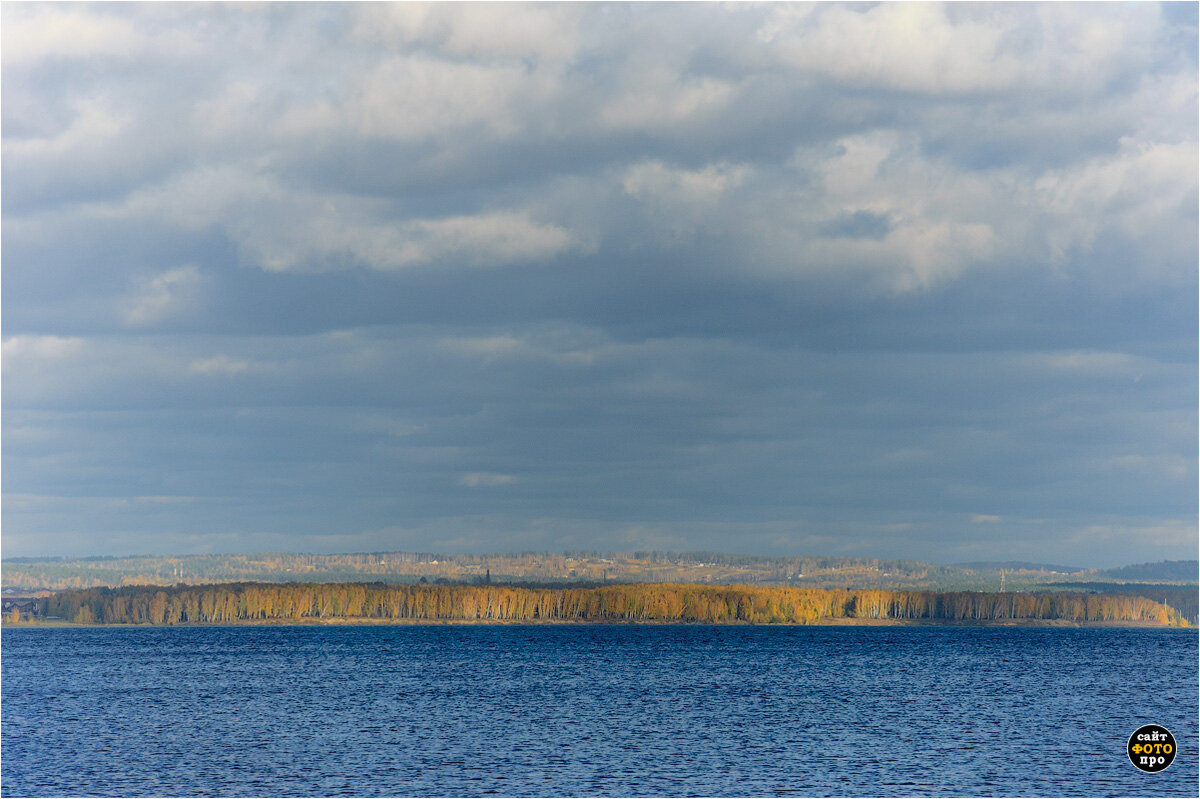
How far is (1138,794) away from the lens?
67.8m

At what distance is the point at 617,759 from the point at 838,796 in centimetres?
1681

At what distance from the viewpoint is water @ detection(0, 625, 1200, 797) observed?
234 ft

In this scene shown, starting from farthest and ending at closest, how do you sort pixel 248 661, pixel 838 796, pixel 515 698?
1. pixel 248 661
2. pixel 515 698
3. pixel 838 796

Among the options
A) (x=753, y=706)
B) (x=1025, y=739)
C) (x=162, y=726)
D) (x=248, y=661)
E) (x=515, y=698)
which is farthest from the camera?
(x=248, y=661)

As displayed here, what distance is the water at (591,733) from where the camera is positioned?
7138cm

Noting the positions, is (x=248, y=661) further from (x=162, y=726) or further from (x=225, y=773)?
(x=225, y=773)

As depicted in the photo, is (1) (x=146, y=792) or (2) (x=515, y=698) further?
(2) (x=515, y=698)

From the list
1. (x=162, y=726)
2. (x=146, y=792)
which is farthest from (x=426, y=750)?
(x=162, y=726)

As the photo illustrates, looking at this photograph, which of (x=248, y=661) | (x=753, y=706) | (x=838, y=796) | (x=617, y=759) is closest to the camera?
(x=838, y=796)

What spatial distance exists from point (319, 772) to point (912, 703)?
6352 centimetres

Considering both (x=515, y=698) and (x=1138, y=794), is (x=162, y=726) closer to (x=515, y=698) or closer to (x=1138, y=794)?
(x=515, y=698)

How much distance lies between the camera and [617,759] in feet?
258

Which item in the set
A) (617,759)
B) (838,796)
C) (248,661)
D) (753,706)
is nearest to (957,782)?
(838,796)

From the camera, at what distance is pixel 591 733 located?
3610 inches
